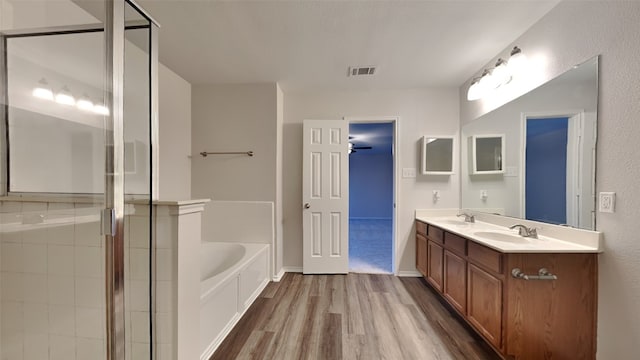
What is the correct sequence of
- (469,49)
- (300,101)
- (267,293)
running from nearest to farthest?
(469,49), (267,293), (300,101)

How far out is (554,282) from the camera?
4.75ft

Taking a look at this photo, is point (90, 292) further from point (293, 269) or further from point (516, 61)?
point (516, 61)

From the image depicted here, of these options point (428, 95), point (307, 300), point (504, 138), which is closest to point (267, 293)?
point (307, 300)

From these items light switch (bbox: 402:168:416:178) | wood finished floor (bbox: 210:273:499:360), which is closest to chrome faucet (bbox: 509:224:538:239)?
wood finished floor (bbox: 210:273:499:360)

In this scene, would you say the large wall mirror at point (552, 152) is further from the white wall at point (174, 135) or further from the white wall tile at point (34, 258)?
the white wall at point (174, 135)

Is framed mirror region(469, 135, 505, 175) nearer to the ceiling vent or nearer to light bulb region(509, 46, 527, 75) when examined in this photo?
light bulb region(509, 46, 527, 75)

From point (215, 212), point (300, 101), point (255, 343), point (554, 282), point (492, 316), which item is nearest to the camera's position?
point (554, 282)

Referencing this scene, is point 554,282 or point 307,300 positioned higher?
point 554,282

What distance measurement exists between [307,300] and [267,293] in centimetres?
46

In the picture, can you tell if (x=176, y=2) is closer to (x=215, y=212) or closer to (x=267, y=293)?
(x=215, y=212)

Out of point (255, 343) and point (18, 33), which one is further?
point (255, 343)

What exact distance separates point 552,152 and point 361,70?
1.77 m

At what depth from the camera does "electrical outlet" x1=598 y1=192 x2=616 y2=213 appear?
1342 millimetres

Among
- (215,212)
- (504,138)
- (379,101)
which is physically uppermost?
(379,101)
